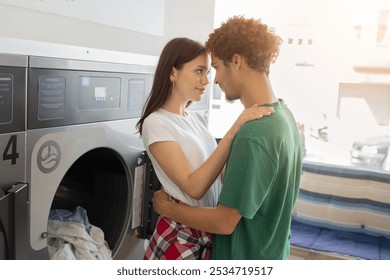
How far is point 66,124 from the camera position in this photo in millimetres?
1051

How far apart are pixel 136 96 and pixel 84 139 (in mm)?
297

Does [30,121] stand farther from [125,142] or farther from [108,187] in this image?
[108,187]

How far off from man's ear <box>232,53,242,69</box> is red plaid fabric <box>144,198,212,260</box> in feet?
1.47

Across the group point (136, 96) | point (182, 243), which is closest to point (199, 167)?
point (182, 243)

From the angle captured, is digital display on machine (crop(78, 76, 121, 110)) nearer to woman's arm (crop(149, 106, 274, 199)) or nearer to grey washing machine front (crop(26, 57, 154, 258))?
grey washing machine front (crop(26, 57, 154, 258))

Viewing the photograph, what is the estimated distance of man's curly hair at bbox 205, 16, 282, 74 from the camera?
1.00 meters

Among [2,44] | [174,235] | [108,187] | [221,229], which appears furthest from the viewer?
[108,187]

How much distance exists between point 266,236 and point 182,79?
0.48 m

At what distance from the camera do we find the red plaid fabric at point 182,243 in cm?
110

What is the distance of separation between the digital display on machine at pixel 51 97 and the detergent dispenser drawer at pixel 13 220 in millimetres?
180

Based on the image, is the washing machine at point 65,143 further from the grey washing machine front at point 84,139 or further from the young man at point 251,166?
the young man at point 251,166

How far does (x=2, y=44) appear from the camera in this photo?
84cm

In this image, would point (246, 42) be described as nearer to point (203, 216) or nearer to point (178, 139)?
point (178, 139)
